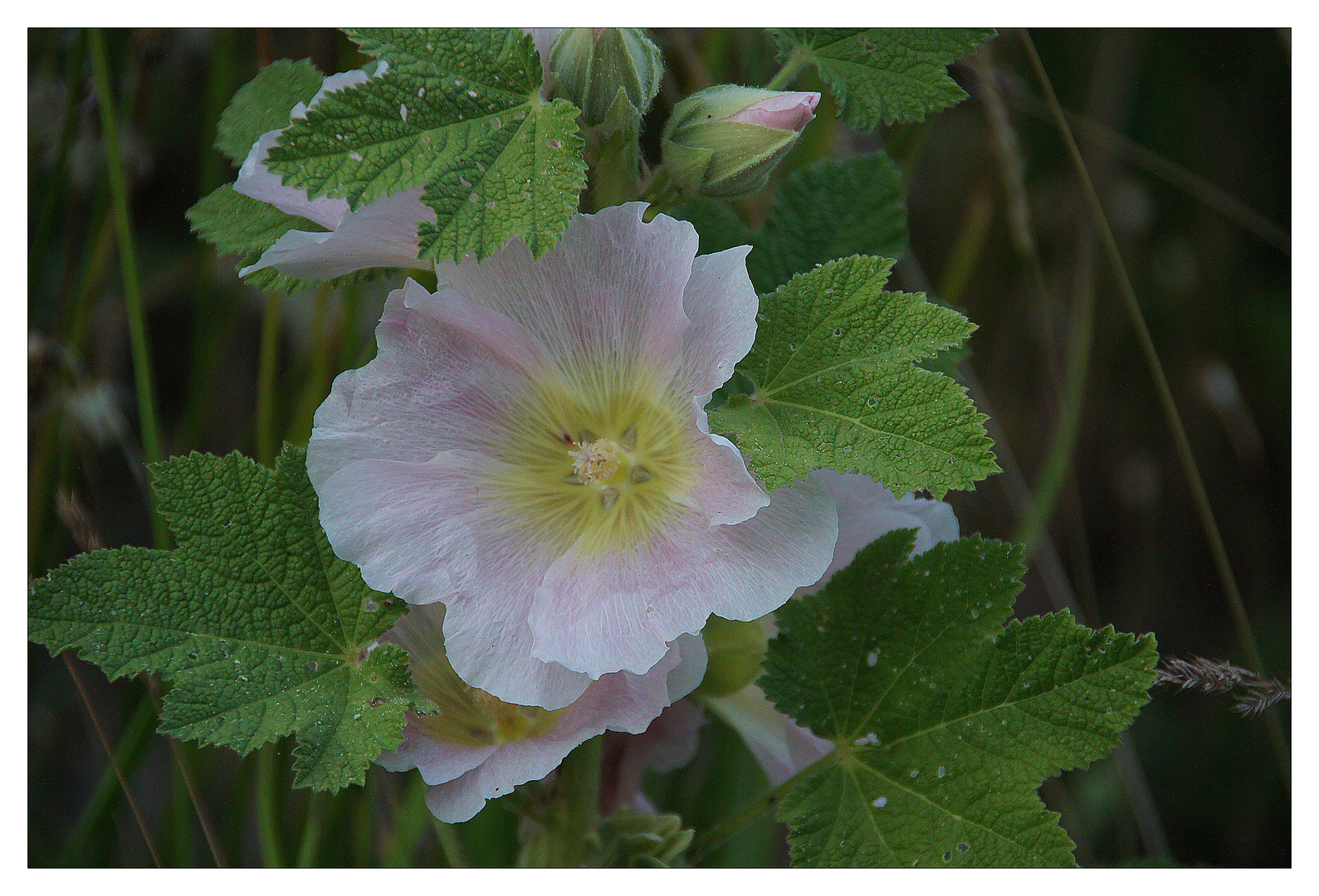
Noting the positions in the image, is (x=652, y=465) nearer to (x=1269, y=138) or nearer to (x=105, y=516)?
(x=1269, y=138)

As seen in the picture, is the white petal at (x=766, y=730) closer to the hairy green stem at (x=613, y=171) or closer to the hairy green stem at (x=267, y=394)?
the hairy green stem at (x=613, y=171)

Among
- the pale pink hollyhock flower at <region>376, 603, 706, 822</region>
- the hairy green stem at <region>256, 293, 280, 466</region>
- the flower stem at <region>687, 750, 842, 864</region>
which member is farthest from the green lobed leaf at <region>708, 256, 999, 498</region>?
the hairy green stem at <region>256, 293, 280, 466</region>

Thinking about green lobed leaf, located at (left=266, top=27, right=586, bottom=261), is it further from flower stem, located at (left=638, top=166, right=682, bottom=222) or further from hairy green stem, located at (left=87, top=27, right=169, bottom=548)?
hairy green stem, located at (left=87, top=27, right=169, bottom=548)

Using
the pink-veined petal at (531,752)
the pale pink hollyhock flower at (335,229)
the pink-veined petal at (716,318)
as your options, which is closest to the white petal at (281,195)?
the pale pink hollyhock flower at (335,229)

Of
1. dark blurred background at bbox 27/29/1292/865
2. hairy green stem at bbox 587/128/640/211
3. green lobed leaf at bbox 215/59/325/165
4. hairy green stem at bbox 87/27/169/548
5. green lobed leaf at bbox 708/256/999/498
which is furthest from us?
dark blurred background at bbox 27/29/1292/865

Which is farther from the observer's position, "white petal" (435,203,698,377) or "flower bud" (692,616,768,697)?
"flower bud" (692,616,768,697)

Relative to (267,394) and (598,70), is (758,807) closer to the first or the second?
(598,70)
